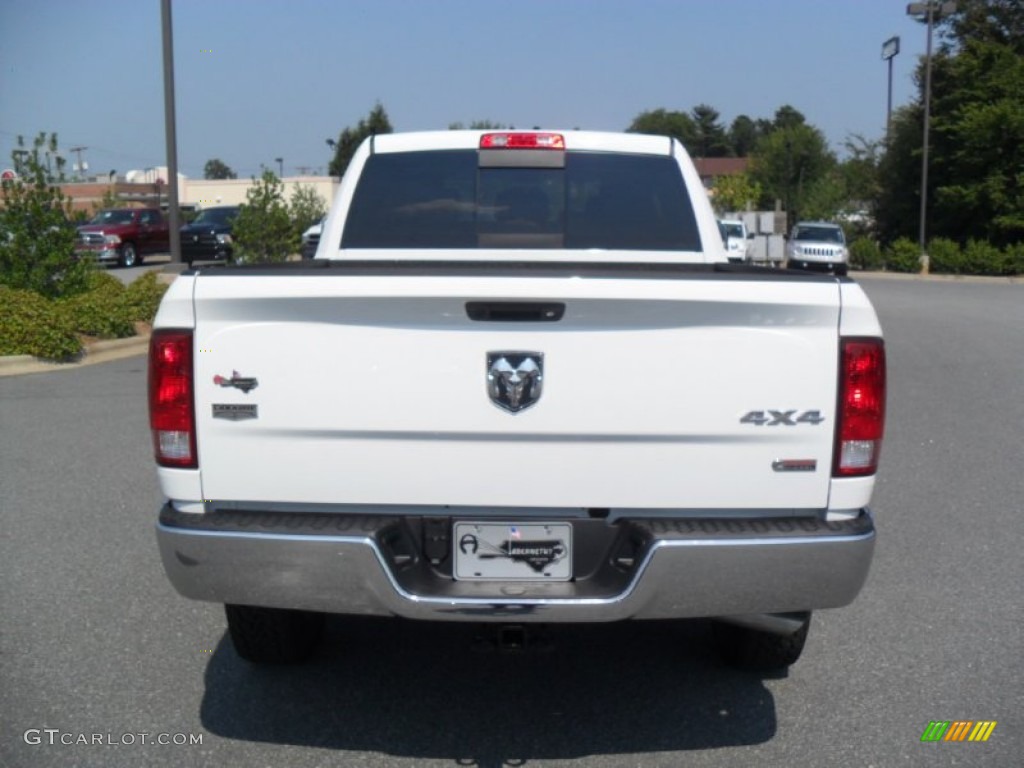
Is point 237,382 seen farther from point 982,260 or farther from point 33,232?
point 982,260

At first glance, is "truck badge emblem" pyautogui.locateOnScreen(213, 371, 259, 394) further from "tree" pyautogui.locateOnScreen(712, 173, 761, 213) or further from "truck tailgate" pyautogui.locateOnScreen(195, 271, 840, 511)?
"tree" pyautogui.locateOnScreen(712, 173, 761, 213)

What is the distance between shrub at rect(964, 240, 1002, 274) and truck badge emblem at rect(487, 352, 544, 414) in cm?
3729

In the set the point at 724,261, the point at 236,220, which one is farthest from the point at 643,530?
the point at 236,220

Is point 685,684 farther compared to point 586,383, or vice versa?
point 685,684

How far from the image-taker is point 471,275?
3404 mm

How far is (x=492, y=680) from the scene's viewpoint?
14.8 feet

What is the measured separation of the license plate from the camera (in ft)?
11.4

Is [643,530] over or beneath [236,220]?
beneath

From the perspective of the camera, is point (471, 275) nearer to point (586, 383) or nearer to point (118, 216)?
point (586, 383)

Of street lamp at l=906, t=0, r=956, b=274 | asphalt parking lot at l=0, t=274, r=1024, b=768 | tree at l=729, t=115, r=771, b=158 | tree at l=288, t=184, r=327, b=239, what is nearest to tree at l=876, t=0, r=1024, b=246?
street lamp at l=906, t=0, r=956, b=274

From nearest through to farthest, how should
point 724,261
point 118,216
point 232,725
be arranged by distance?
1. point 232,725
2. point 724,261
3. point 118,216

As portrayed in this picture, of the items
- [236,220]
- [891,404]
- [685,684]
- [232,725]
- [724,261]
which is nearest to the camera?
[232,725]

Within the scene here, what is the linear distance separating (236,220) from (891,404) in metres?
10.6

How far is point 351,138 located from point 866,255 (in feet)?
114
